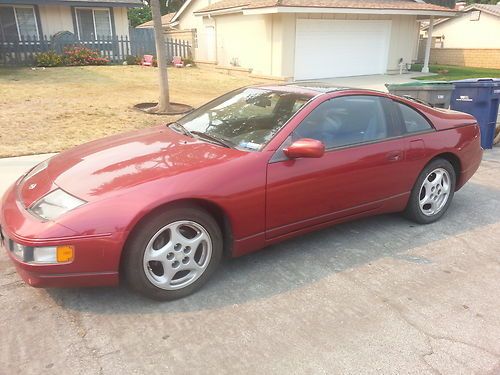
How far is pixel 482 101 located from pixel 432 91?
0.81 metres

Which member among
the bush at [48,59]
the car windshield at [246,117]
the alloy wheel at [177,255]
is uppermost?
the car windshield at [246,117]

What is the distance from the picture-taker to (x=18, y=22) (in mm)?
20578

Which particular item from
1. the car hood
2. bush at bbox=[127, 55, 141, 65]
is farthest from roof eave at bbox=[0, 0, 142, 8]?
the car hood

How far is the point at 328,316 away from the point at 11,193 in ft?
8.13

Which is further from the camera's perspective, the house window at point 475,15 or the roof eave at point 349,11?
the house window at point 475,15

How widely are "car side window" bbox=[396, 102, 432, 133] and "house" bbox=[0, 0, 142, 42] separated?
62.6 ft

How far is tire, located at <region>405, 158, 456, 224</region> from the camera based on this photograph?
14.6ft

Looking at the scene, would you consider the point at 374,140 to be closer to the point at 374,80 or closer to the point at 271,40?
the point at 271,40

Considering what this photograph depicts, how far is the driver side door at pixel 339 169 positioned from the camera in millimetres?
3471

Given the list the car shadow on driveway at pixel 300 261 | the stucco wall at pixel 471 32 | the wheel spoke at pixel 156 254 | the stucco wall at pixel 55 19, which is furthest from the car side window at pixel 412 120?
the stucco wall at pixel 471 32

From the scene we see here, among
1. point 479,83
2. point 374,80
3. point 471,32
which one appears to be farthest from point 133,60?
point 471,32

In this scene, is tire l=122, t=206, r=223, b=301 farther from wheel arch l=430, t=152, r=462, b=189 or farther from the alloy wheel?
wheel arch l=430, t=152, r=462, b=189

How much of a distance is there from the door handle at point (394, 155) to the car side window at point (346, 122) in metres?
0.17

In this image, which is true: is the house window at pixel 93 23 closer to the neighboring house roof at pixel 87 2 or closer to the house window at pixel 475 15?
the neighboring house roof at pixel 87 2
